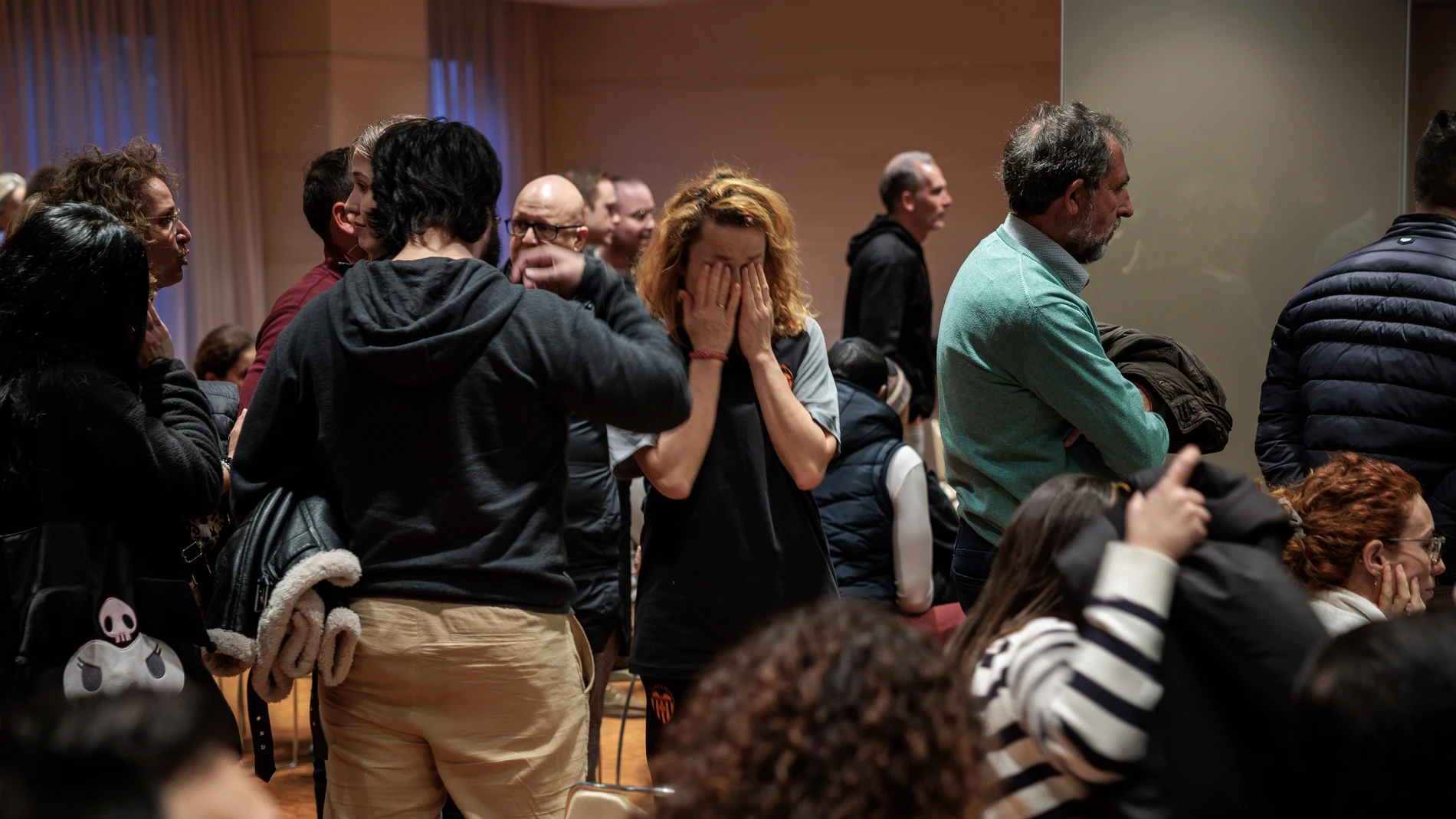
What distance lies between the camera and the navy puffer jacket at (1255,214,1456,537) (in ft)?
8.90

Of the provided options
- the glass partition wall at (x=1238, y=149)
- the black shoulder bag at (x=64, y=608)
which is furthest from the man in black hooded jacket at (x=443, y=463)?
the glass partition wall at (x=1238, y=149)

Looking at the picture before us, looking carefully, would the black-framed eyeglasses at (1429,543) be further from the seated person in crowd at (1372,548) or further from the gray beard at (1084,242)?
the gray beard at (1084,242)

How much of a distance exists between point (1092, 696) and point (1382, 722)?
11.5 inches

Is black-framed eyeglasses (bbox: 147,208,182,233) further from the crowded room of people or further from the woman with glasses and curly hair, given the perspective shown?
the woman with glasses and curly hair

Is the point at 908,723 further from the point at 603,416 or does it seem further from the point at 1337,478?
the point at 1337,478

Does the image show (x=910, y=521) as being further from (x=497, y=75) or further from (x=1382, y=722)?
(x=497, y=75)

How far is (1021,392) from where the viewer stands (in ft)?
7.59

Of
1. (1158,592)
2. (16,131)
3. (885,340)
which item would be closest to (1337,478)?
(1158,592)

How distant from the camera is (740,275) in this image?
7.45 ft

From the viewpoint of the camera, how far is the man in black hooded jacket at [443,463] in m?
1.88

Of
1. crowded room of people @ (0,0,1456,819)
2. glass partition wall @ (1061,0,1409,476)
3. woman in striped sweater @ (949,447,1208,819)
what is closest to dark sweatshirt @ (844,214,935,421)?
crowded room of people @ (0,0,1456,819)

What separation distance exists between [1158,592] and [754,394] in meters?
1.08

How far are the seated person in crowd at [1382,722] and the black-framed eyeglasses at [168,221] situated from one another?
2111 mm

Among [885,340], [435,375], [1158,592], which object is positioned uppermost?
[435,375]
